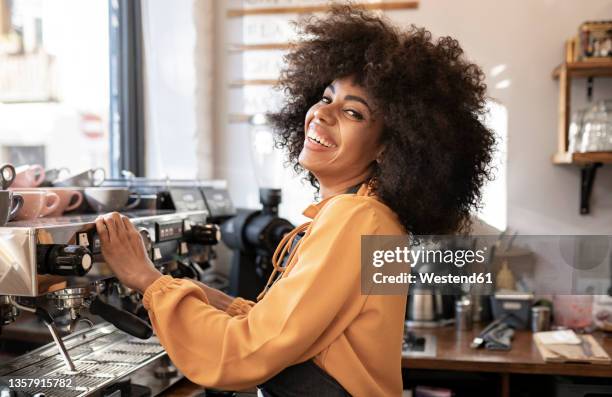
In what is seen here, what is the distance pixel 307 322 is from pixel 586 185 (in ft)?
6.14

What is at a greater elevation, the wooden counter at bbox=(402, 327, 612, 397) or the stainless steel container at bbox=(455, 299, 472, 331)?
the stainless steel container at bbox=(455, 299, 472, 331)

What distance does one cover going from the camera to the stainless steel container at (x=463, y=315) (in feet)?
7.75

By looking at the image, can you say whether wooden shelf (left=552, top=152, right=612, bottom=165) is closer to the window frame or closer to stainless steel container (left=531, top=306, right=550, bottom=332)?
stainless steel container (left=531, top=306, right=550, bottom=332)

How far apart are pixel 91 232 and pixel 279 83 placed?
648 millimetres

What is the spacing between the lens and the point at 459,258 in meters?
1.20

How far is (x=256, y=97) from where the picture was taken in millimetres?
2688

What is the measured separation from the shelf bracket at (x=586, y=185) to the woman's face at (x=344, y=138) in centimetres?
157

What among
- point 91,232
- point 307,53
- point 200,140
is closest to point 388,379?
point 91,232

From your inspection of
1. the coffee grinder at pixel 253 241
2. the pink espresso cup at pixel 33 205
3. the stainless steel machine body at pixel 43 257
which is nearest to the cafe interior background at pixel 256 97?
the coffee grinder at pixel 253 241

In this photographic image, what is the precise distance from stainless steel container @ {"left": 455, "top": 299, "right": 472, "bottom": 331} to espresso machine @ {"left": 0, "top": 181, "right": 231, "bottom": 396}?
44.9 inches

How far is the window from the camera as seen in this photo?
→ 1.91 meters

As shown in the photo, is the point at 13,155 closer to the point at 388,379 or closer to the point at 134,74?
the point at 134,74

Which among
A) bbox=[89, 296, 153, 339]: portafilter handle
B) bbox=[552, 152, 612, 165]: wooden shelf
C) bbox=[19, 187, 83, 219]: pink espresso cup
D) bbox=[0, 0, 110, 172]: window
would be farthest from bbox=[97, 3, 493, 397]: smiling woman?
bbox=[552, 152, 612, 165]: wooden shelf

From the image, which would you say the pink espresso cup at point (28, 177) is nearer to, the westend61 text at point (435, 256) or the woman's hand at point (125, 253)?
the woman's hand at point (125, 253)
